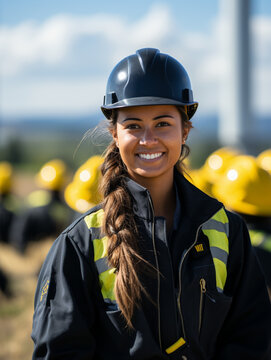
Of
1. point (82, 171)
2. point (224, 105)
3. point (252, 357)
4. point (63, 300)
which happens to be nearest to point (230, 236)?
point (252, 357)

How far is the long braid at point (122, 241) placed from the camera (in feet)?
6.55

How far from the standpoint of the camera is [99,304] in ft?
6.77

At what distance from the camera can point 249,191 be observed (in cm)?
428

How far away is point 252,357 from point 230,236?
0.55 m

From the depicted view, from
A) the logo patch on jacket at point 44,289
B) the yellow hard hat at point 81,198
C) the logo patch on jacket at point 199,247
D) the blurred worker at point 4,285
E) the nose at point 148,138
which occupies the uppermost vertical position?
the nose at point 148,138

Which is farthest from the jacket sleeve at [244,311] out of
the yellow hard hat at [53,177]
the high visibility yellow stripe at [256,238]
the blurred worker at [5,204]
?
the blurred worker at [5,204]

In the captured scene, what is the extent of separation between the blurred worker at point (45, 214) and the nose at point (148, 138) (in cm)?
609

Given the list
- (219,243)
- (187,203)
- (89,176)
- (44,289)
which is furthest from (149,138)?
(89,176)

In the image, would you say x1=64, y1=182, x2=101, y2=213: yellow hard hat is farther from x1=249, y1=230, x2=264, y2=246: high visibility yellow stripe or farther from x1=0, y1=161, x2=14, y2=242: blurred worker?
x1=0, y1=161, x2=14, y2=242: blurred worker

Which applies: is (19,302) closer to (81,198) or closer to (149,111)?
(81,198)

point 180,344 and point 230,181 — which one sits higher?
point 230,181

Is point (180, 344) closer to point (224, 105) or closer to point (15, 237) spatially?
point (15, 237)

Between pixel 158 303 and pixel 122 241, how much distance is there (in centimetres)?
30

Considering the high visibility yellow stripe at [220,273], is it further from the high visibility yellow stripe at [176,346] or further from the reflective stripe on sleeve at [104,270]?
the reflective stripe on sleeve at [104,270]
